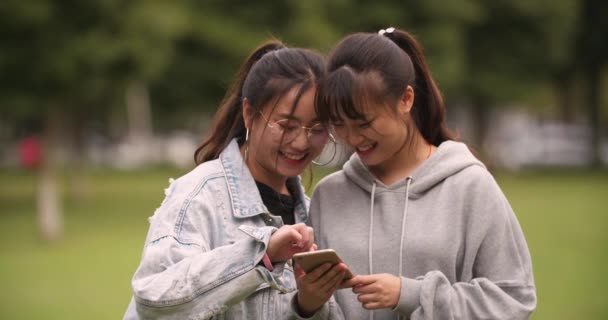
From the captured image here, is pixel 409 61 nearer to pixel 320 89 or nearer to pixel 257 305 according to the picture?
pixel 320 89

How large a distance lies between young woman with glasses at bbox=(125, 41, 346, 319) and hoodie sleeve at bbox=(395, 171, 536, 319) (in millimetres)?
310

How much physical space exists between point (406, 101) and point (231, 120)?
0.73 m

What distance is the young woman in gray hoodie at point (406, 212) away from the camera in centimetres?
303

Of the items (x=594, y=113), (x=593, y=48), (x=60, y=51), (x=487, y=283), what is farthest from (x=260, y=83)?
(x=594, y=113)

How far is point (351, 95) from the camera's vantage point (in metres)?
3.08

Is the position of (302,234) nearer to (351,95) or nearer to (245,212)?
(245,212)

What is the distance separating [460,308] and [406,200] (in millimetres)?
438

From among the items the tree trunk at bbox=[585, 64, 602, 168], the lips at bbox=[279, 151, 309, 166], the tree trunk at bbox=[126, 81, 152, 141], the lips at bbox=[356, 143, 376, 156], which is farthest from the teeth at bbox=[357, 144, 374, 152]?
the tree trunk at bbox=[126, 81, 152, 141]

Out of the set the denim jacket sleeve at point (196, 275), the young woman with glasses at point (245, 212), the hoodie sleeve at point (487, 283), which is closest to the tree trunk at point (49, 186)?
the young woman with glasses at point (245, 212)

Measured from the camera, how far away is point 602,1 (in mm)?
30562

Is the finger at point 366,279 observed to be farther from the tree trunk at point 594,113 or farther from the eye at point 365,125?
the tree trunk at point 594,113

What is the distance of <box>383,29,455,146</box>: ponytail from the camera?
3391 millimetres

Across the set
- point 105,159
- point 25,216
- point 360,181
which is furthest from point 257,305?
point 105,159

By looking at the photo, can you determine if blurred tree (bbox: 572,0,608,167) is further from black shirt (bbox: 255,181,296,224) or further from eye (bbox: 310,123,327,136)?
eye (bbox: 310,123,327,136)
